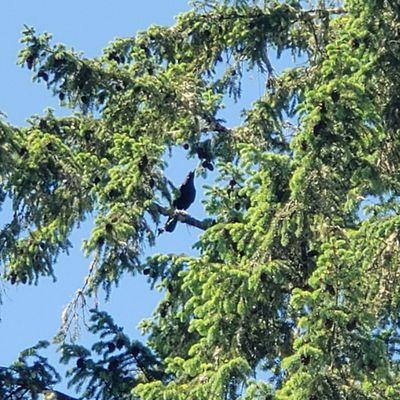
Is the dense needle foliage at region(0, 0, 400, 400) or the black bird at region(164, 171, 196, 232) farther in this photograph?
the black bird at region(164, 171, 196, 232)

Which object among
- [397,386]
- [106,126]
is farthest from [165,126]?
[397,386]

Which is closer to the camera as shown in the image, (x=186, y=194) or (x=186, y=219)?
(x=186, y=219)

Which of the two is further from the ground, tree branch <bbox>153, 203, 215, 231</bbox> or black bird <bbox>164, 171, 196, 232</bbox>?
black bird <bbox>164, 171, 196, 232</bbox>

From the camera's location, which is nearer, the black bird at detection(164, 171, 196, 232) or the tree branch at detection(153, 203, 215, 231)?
the tree branch at detection(153, 203, 215, 231)

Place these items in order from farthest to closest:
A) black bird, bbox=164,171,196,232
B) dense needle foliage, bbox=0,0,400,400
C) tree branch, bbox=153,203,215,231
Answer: black bird, bbox=164,171,196,232, tree branch, bbox=153,203,215,231, dense needle foliage, bbox=0,0,400,400

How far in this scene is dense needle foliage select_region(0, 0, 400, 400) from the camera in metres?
11.0

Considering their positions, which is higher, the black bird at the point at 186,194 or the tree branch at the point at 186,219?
the black bird at the point at 186,194

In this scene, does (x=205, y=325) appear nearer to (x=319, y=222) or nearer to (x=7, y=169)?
(x=319, y=222)

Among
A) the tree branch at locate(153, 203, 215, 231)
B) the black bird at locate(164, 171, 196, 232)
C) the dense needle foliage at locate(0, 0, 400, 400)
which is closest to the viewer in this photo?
the dense needle foliage at locate(0, 0, 400, 400)

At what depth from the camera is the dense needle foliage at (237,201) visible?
1105 cm

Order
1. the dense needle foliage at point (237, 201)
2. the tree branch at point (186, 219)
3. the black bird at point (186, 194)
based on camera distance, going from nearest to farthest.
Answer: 1. the dense needle foliage at point (237, 201)
2. the tree branch at point (186, 219)
3. the black bird at point (186, 194)

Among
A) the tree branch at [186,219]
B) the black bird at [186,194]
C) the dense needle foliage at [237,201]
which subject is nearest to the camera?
the dense needle foliage at [237,201]

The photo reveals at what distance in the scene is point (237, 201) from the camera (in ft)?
42.3

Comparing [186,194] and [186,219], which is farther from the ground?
[186,194]
